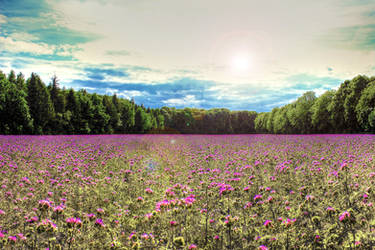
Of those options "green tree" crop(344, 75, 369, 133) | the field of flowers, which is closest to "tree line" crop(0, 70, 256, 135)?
the field of flowers

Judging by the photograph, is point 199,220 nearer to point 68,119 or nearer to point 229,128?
point 68,119

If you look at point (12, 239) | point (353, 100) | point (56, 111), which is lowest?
point (12, 239)

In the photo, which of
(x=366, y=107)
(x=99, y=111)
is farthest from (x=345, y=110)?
(x=99, y=111)

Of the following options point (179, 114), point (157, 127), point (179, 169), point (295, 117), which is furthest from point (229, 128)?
point (179, 169)

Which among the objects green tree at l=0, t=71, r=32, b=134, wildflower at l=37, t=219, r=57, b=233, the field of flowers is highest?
green tree at l=0, t=71, r=32, b=134

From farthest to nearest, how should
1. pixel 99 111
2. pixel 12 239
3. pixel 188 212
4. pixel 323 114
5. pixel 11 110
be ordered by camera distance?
pixel 99 111 → pixel 323 114 → pixel 11 110 → pixel 188 212 → pixel 12 239

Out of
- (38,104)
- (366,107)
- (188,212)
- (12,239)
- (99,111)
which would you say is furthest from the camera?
(99,111)

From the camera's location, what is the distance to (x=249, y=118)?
422 ft

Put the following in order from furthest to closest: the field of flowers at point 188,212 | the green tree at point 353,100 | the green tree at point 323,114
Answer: the green tree at point 323,114 → the green tree at point 353,100 → the field of flowers at point 188,212

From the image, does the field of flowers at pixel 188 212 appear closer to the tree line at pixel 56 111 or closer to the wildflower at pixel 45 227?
the wildflower at pixel 45 227

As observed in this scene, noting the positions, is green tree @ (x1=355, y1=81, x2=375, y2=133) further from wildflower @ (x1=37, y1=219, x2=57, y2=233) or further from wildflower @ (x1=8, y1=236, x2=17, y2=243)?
wildflower @ (x1=8, y1=236, x2=17, y2=243)

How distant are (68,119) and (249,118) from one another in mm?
102676

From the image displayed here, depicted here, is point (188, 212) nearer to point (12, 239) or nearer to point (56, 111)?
point (12, 239)

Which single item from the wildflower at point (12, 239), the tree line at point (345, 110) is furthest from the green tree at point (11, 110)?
the tree line at point (345, 110)
